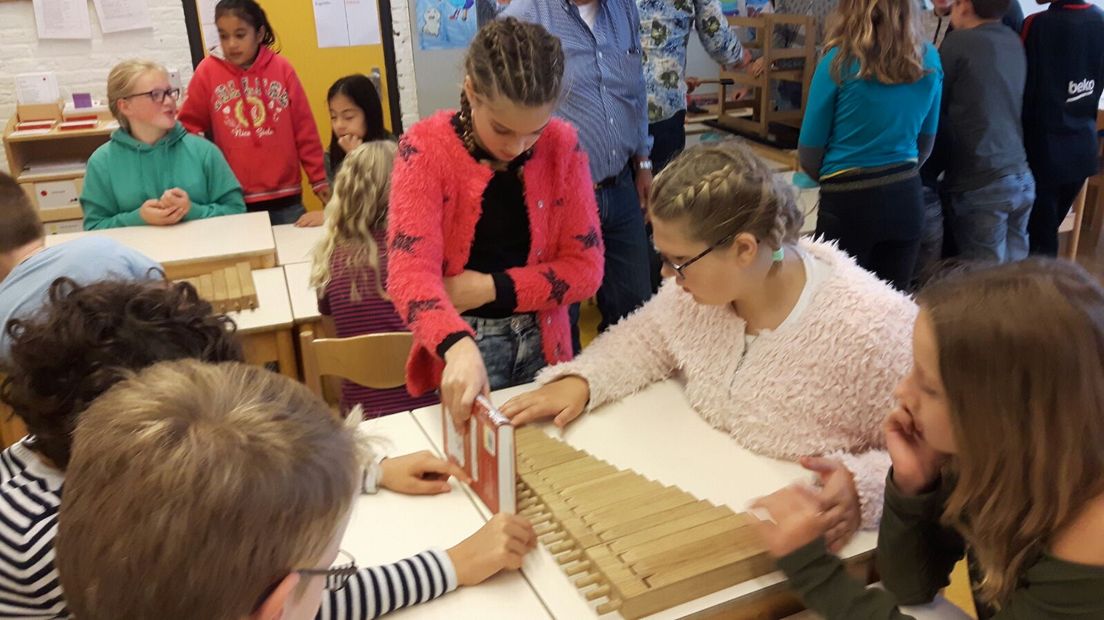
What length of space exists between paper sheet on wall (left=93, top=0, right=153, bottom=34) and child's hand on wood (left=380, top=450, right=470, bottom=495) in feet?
15.5

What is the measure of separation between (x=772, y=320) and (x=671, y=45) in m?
2.30

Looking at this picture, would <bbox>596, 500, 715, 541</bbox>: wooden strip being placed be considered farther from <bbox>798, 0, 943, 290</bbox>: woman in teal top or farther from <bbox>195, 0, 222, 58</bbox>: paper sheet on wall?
<bbox>195, 0, 222, 58</bbox>: paper sheet on wall

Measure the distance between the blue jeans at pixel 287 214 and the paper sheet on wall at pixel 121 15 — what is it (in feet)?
6.50

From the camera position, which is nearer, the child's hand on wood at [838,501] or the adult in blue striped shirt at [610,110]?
the child's hand on wood at [838,501]

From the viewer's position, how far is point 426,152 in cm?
181

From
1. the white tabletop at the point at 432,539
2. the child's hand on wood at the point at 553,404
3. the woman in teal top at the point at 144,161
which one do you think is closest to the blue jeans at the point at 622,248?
the child's hand on wood at the point at 553,404

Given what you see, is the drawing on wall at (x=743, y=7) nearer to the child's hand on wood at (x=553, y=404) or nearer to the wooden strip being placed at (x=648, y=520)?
the child's hand on wood at (x=553, y=404)

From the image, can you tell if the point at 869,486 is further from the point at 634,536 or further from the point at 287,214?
the point at 287,214

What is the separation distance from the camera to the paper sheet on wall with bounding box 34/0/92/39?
5.12m

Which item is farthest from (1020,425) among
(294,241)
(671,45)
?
(294,241)

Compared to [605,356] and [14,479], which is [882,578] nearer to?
[605,356]

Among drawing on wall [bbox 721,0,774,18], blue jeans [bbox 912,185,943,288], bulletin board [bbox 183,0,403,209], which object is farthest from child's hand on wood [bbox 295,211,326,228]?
drawing on wall [bbox 721,0,774,18]

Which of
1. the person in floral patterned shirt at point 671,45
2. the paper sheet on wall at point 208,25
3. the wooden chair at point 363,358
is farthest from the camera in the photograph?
the paper sheet on wall at point 208,25

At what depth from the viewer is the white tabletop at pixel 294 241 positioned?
3.50 m
